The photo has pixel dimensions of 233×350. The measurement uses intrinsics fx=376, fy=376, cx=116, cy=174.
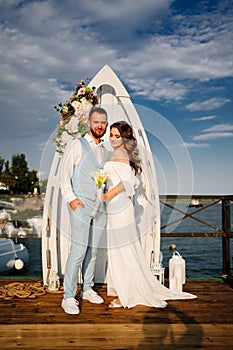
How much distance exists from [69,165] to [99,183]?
11.4 inches

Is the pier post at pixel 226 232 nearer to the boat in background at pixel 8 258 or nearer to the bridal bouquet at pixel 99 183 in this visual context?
the bridal bouquet at pixel 99 183

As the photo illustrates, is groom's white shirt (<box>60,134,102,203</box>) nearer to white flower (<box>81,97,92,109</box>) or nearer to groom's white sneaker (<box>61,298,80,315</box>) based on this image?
white flower (<box>81,97,92,109</box>)

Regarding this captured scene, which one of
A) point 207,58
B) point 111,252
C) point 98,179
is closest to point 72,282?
point 111,252

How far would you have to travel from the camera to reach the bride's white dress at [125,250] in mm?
3023

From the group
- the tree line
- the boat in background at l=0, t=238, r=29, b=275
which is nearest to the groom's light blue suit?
the boat in background at l=0, t=238, r=29, b=275

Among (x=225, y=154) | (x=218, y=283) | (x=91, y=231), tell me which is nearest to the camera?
(x=91, y=231)

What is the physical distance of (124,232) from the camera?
307 cm

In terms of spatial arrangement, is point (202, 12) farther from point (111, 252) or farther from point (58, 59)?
point (111, 252)

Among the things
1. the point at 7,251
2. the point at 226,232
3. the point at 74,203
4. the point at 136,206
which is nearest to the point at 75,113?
the point at 74,203

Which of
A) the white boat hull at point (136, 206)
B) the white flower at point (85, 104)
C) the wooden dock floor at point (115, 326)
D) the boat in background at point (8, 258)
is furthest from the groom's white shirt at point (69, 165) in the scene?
the boat in background at point (8, 258)

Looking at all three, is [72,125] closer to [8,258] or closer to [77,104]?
[77,104]

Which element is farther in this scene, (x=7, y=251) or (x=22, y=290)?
(x=7, y=251)

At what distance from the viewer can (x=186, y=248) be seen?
19.9 metres

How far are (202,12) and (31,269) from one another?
11115 mm
